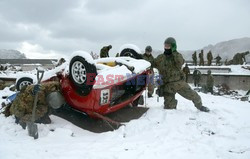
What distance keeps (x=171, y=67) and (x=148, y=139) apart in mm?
2134

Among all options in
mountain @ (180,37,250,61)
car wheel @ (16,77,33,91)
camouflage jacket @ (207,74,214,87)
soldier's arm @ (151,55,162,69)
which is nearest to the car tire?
soldier's arm @ (151,55,162,69)

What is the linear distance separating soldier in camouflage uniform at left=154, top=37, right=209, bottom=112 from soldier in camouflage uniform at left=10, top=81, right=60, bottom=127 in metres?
2.39

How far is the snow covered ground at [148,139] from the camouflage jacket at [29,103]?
0.29 metres

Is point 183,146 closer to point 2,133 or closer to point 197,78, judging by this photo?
point 2,133

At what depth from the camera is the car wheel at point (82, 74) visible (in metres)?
4.59

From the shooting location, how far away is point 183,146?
3818 millimetres

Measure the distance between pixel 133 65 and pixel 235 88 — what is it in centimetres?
1716

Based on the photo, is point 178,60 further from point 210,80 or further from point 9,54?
point 9,54

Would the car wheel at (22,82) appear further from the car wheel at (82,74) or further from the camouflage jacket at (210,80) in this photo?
the camouflage jacket at (210,80)

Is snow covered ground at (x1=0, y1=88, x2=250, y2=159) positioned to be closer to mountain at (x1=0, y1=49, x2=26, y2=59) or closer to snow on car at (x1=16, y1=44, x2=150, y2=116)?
snow on car at (x1=16, y1=44, x2=150, y2=116)

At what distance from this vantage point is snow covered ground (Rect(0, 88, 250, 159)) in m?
3.63

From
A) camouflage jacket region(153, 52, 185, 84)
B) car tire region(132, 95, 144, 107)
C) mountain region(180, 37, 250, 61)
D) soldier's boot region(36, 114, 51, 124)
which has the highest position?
mountain region(180, 37, 250, 61)

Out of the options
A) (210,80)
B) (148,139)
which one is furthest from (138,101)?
(210,80)

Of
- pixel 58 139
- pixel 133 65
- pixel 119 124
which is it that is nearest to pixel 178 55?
pixel 133 65
